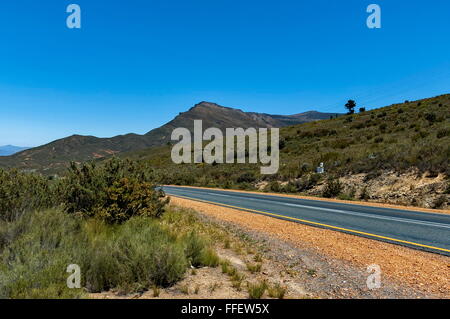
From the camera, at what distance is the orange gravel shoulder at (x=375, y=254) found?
14.1ft

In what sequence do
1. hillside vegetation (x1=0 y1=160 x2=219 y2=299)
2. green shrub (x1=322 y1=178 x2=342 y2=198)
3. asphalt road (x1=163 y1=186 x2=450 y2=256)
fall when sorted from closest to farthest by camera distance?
hillside vegetation (x1=0 y1=160 x2=219 y2=299) → asphalt road (x1=163 y1=186 x2=450 y2=256) → green shrub (x1=322 y1=178 x2=342 y2=198)

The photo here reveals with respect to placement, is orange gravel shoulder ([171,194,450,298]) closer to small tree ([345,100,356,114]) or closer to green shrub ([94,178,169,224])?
green shrub ([94,178,169,224])

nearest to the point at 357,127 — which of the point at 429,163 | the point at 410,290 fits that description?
the point at 429,163

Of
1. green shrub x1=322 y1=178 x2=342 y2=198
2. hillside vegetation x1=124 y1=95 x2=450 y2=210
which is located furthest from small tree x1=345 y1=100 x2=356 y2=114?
green shrub x1=322 y1=178 x2=342 y2=198

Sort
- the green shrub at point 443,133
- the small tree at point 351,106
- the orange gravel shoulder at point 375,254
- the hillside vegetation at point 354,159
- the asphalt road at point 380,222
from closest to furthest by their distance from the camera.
A: the orange gravel shoulder at point 375,254
the asphalt road at point 380,222
the hillside vegetation at point 354,159
the green shrub at point 443,133
the small tree at point 351,106

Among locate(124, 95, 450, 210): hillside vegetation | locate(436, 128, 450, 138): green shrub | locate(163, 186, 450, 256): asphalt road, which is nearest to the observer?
locate(163, 186, 450, 256): asphalt road

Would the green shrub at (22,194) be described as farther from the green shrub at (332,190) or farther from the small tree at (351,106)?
the small tree at (351,106)

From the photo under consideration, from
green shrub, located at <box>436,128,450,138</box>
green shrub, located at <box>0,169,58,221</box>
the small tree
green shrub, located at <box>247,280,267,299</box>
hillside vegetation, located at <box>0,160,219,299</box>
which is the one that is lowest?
green shrub, located at <box>247,280,267,299</box>

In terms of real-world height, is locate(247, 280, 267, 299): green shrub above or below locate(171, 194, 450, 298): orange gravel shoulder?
above

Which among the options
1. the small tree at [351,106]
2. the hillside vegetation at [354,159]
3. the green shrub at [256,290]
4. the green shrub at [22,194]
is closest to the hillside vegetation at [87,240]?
the green shrub at [22,194]

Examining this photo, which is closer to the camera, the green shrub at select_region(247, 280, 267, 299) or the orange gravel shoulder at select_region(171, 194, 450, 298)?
the green shrub at select_region(247, 280, 267, 299)

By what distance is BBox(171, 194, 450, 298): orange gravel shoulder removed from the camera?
429cm

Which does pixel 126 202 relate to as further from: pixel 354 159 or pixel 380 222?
pixel 354 159
